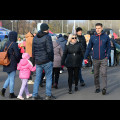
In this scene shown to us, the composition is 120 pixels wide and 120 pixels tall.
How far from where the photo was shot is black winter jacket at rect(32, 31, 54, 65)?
6949 millimetres

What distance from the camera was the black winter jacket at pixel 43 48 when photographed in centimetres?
695

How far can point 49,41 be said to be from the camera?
6961mm

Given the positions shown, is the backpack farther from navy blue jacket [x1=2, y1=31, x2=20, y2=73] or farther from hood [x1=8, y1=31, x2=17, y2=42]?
hood [x1=8, y1=31, x2=17, y2=42]

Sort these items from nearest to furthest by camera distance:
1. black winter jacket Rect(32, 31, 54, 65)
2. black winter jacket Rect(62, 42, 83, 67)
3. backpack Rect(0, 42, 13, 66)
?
black winter jacket Rect(32, 31, 54, 65) → backpack Rect(0, 42, 13, 66) → black winter jacket Rect(62, 42, 83, 67)

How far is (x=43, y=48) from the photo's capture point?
275 inches

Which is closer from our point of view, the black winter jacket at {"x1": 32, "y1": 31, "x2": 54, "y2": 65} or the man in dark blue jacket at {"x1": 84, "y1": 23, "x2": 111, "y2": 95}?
the black winter jacket at {"x1": 32, "y1": 31, "x2": 54, "y2": 65}

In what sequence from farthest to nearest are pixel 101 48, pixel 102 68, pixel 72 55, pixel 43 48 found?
pixel 72 55, pixel 102 68, pixel 101 48, pixel 43 48

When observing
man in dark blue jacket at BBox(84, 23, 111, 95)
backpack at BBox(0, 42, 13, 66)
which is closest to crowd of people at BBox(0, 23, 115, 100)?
man in dark blue jacket at BBox(84, 23, 111, 95)

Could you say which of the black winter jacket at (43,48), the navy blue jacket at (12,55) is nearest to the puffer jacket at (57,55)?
the navy blue jacket at (12,55)

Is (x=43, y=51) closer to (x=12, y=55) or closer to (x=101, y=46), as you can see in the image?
(x=12, y=55)

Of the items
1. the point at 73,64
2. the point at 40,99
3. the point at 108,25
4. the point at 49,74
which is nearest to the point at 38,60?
the point at 49,74

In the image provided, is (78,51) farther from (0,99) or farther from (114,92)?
(0,99)

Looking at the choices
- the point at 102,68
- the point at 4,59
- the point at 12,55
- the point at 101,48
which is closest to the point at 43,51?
the point at 12,55

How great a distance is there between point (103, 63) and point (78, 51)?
80 centimetres
